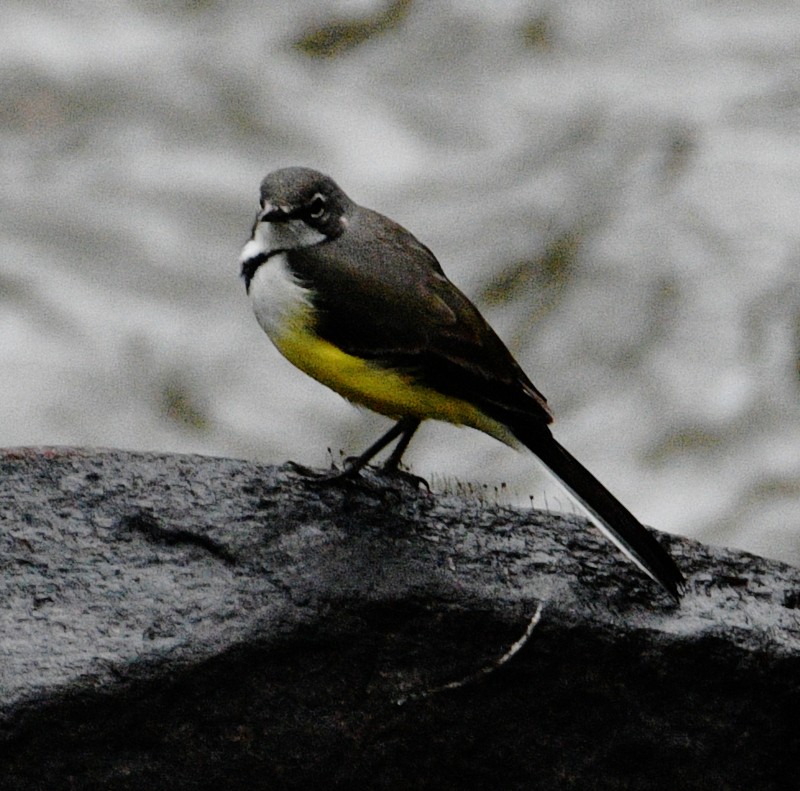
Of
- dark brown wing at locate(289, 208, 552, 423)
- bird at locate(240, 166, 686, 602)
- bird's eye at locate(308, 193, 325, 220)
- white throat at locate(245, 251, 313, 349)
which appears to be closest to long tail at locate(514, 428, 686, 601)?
bird at locate(240, 166, 686, 602)

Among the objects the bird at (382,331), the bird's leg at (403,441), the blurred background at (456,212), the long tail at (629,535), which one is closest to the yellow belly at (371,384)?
the bird at (382,331)

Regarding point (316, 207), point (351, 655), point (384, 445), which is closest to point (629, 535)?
point (351, 655)

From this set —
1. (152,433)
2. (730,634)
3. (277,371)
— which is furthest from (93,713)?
(277,371)

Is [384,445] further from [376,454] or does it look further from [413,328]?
[413,328]

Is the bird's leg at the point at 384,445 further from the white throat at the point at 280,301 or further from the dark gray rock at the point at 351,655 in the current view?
the white throat at the point at 280,301

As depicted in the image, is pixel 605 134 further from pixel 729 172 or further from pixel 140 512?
pixel 140 512

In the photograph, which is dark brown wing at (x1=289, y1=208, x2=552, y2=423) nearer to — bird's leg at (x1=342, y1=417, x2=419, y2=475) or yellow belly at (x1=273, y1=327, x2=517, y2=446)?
yellow belly at (x1=273, y1=327, x2=517, y2=446)

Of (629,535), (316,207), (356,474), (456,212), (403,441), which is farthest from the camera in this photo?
(456,212)
